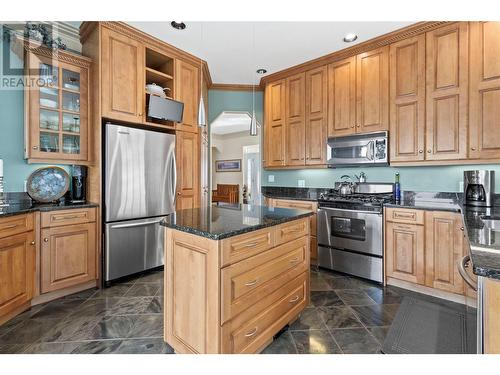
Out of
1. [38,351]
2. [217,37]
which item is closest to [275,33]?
[217,37]

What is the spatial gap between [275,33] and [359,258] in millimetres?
2776

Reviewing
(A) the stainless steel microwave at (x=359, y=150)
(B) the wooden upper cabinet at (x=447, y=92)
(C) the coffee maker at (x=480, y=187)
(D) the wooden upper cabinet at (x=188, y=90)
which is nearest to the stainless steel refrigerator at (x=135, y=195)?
(D) the wooden upper cabinet at (x=188, y=90)

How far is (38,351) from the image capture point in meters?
1.73

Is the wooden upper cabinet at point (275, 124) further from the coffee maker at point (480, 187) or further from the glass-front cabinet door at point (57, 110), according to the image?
the glass-front cabinet door at point (57, 110)

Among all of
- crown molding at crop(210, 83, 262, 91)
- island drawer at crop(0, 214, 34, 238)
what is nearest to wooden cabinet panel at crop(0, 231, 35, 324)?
island drawer at crop(0, 214, 34, 238)

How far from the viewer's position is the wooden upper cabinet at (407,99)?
280 cm

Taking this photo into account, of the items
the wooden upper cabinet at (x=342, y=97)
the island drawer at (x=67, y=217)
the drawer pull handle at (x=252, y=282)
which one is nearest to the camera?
the drawer pull handle at (x=252, y=282)

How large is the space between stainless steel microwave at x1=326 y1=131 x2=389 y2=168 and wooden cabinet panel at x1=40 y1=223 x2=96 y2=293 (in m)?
3.02

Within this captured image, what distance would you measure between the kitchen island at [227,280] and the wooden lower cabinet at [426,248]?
1.48 m

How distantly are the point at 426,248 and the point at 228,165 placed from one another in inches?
266

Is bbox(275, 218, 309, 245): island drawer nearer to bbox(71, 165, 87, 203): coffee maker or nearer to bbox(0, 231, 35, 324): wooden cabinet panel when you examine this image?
bbox(0, 231, 35, 324): wooden cabinet panel

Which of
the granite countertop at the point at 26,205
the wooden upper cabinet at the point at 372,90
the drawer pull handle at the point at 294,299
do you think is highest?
the wooden upper cabinet at the point at 372,90

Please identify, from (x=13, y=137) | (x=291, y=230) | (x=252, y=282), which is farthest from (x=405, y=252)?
(x=13, y=137)

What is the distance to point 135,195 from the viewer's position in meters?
2.94
